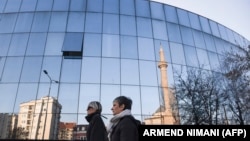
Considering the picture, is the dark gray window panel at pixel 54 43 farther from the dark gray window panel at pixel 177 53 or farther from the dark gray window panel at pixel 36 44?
the dark gray window panel at pixel 177 53

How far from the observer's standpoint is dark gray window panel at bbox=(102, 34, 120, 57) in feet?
50.6

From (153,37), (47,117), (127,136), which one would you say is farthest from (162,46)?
(127,136)

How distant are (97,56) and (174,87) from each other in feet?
18.1

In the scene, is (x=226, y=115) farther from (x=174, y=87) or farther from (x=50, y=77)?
(x=50, y=77)

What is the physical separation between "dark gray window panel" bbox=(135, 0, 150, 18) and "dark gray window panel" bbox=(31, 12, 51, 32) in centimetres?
649

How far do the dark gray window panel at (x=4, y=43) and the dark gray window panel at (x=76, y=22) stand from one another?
4181 mm

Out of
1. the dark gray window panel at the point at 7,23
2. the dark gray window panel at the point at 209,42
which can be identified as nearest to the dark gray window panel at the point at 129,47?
the dark gray window panel at the point at 209,42

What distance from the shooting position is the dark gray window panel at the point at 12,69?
1450cm

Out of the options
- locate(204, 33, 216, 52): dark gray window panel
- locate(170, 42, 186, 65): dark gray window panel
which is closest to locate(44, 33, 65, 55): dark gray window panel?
locate(170, 42, 186, 65): dark gray window panel

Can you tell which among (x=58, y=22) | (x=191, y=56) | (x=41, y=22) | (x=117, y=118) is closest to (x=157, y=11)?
(x=191, y=56)

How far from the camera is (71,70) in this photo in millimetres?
14562

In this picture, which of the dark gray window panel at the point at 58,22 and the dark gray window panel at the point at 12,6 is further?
the dark gray window panel at the point at 12,6

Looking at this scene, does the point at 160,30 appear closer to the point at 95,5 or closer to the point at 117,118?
the point at 95,5

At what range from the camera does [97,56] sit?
15250 millimetres
